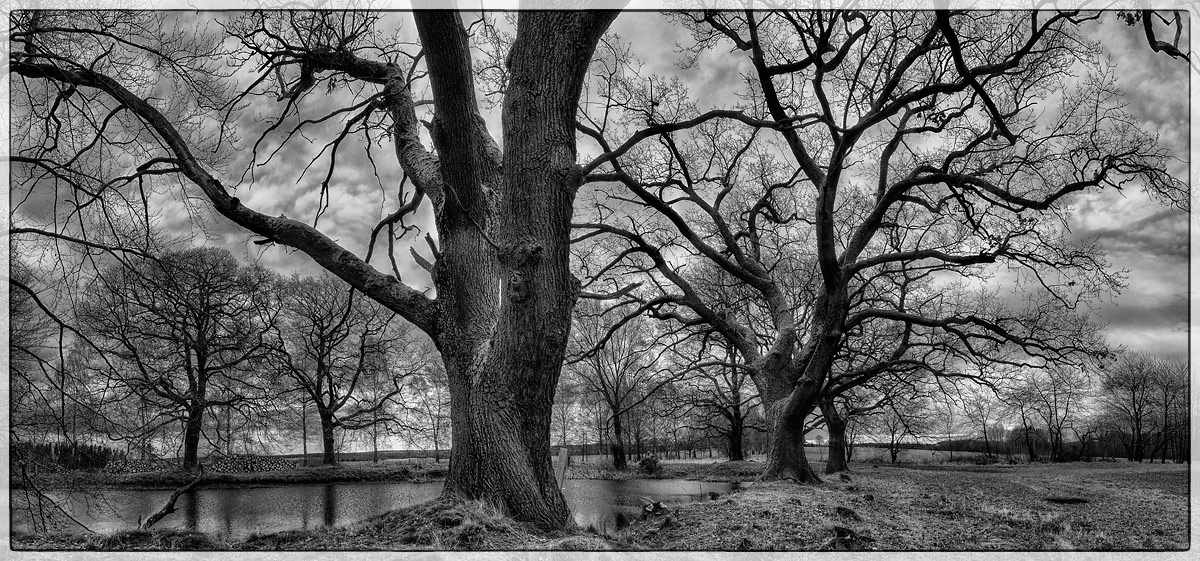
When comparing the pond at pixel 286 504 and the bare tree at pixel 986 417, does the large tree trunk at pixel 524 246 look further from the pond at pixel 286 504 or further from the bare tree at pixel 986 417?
the bare tree at pixel 986 417

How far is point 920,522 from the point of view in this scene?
21.1 feet

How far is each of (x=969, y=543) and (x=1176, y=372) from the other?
1177 centimetres

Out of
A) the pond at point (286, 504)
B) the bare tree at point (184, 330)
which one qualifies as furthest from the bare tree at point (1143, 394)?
the bare tree at point (184, 330)

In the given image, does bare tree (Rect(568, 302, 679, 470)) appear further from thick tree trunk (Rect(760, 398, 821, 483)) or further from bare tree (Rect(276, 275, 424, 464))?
thick tree trunk (Rect(760, 398, 821, 483))

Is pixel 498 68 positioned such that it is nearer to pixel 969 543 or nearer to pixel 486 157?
pixel 486 157

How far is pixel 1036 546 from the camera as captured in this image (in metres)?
5.14

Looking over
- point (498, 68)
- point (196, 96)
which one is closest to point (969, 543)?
point (498, 68)

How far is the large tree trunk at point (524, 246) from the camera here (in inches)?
203

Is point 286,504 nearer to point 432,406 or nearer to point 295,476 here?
point 295,476

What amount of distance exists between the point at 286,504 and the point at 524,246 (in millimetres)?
8974

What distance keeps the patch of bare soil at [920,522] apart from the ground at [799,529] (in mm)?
11

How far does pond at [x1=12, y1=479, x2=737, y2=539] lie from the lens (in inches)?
304

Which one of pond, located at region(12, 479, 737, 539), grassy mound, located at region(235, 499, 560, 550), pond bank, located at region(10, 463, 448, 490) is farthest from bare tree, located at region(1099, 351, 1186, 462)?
pond bank, located at region(10, 463, 448, 490)

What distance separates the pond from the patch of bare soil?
49.1 inches
